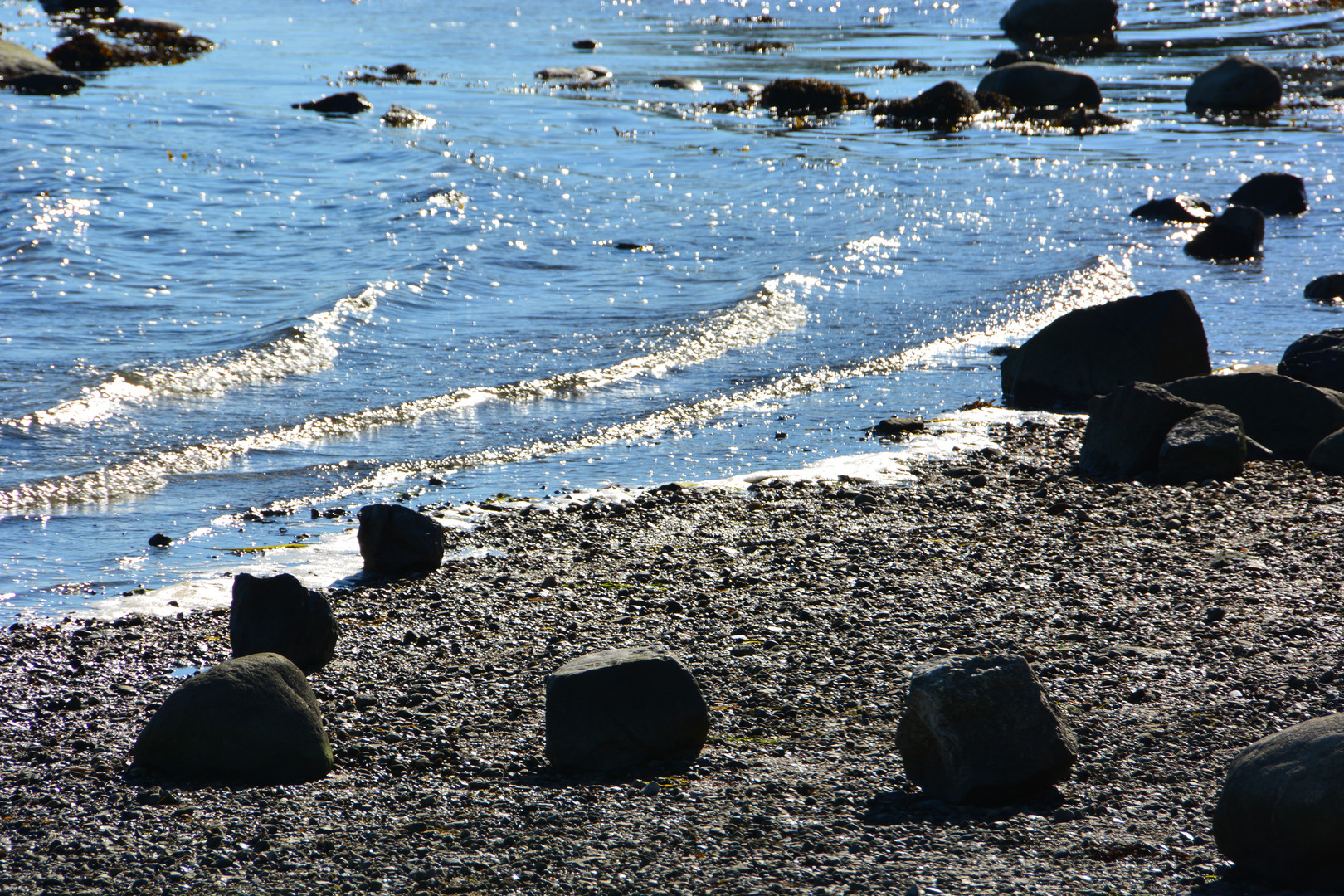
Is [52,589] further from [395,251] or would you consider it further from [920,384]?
[395,251]

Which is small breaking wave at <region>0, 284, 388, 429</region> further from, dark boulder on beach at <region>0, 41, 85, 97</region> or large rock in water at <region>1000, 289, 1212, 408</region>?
dark boulder on beach at <region>0, 41, 85, 97</region>

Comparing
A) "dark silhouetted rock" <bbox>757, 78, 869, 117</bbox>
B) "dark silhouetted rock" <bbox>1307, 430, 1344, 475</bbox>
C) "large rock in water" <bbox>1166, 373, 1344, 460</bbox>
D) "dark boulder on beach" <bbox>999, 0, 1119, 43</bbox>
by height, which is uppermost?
"dark boulder on beach" <bbox>999, 0, 1119, 43</bbox>

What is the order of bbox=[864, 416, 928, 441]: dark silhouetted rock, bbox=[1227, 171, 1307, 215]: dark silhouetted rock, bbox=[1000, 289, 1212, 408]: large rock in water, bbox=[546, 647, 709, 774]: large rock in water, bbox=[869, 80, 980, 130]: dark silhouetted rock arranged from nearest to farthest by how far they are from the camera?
bbox=[546, 647, 709, 774]: large rock in water → bbox=[864, 416, 928, 441]: dark silhouetted rock → bbox=[1000, 289, 1212, 408]: large rock in water → bbox=[1227, 171, 1307, 215]: dark silhouetted rock → bbox=[869, 80, 980, 130]: dark silhouetted rock

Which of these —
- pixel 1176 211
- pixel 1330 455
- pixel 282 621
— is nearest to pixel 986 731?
pixel 282 621

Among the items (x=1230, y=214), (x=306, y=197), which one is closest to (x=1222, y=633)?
(x=1230, y=214)

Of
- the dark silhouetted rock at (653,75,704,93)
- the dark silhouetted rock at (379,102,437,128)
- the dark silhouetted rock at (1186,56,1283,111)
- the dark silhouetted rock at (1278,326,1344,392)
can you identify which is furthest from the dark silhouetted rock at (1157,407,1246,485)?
the dark silhouetted rock at (653,75,704,93)

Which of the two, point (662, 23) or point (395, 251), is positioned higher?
point (662, 23)

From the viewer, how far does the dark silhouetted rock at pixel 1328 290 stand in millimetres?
14453

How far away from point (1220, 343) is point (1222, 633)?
24.3 ft

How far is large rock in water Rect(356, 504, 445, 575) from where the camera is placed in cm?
748

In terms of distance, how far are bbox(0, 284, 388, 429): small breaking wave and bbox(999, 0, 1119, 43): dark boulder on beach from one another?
37524 mm

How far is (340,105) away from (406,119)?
2.51 m

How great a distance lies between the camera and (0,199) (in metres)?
20.0

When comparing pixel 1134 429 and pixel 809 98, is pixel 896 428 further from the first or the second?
pixel 809 98
